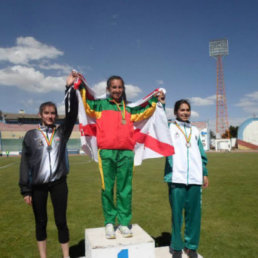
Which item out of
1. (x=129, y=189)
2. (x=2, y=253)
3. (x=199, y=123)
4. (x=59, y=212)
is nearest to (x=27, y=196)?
(x=59, y=212)

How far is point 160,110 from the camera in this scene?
11.6ft

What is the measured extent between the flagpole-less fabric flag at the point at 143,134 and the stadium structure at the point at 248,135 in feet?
179

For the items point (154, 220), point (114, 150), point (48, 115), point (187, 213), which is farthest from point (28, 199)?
point (154, 220)

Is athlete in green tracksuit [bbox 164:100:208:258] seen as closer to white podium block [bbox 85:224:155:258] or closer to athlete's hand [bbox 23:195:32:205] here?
white podium block [bbox 85:224:155:258]

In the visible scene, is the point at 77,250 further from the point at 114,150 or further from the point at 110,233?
the point at 114,150

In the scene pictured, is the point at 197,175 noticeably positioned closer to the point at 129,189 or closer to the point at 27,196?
the point at 129,189

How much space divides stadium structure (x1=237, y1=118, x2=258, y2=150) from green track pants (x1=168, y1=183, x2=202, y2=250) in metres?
54.6

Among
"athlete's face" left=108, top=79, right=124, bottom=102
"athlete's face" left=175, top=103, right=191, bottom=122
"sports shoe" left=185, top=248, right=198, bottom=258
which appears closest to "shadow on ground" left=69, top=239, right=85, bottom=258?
"sports shoe" left=185, top=248, right=198, bottom=258

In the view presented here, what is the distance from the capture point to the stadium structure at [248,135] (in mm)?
52125

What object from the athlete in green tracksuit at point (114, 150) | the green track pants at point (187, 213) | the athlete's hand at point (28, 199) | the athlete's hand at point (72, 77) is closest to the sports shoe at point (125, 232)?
the athlete in green tracksuit at point (114, 150)

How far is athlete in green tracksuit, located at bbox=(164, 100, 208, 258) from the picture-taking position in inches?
122

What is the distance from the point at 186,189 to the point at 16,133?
54128 mm

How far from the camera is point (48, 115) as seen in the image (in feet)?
10.3

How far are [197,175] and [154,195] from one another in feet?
15.3
